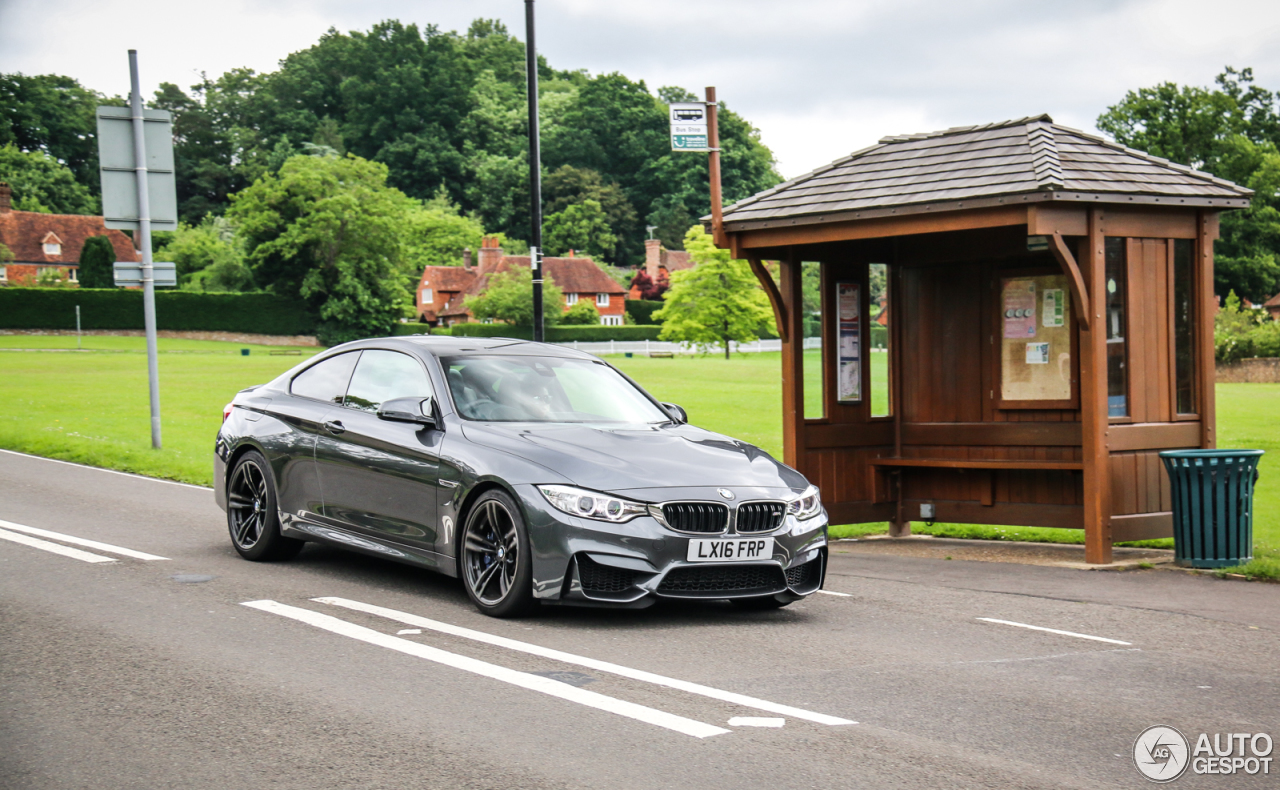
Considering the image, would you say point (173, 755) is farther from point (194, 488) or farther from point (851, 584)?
point (194, 488)

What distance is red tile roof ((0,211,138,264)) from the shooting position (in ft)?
314

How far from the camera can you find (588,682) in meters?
5.95


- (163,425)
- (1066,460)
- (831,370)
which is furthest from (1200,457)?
(163,425)

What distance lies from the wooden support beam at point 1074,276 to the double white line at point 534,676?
5511 mm

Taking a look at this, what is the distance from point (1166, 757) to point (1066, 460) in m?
6.94

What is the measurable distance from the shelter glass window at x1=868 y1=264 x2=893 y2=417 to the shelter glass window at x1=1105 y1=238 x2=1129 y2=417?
2409 millimetres

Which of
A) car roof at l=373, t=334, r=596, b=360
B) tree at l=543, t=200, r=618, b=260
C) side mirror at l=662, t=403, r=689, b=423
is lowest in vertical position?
side mirror at l=662, t=403, r=689, b=423

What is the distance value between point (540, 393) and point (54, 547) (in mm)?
4038

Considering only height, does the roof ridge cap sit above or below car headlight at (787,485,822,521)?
above

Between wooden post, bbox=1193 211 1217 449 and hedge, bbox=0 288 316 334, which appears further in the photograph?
Result: hedge, bbox=0 288 316 334

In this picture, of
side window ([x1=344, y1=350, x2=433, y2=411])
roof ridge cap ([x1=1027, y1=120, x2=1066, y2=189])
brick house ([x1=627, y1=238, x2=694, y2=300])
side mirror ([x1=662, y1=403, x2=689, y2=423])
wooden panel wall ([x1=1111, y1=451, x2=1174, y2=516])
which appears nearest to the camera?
side window ([x1=344, y1=350, x2=433, y2=411])

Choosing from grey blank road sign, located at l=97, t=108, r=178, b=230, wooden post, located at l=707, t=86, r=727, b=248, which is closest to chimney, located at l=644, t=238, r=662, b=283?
grey blank road sign, located at l=97, t=108, r=178, b=230

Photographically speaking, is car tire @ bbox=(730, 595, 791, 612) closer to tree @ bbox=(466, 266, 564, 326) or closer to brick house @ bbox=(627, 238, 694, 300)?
tree @ bbox=(466, 266, 564, 326)

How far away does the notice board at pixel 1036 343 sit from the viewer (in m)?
11.6
